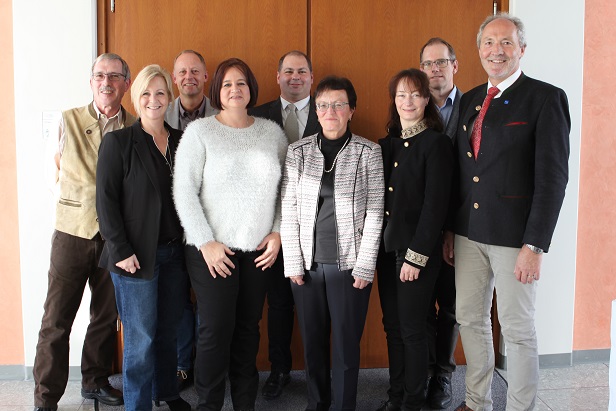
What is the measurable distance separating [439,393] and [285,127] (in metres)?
1.65

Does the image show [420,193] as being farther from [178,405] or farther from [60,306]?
[60,306]

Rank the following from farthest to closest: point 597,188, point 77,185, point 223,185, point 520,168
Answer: point 597,188, point 77,185, point 223,185, point 520,168

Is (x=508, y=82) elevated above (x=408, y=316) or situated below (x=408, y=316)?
above

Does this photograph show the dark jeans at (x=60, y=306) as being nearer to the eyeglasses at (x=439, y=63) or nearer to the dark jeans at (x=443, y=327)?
the dark jeans at (x=443, y=327)

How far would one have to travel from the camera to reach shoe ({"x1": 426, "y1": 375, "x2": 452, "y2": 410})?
2965mm

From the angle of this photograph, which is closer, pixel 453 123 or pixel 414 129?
pixel 414 129

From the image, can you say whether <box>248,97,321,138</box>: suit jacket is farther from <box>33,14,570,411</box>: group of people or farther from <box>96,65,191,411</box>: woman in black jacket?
<box>96,65,191,411</box>: woman in black jacket

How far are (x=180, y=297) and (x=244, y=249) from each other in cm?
43

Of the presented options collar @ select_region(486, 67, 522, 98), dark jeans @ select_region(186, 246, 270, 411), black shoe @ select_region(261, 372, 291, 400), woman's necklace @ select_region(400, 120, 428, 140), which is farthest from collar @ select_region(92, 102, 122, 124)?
collar @ select_region(486, 67, 522, 98)

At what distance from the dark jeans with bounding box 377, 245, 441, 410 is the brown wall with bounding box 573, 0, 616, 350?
1.46 m

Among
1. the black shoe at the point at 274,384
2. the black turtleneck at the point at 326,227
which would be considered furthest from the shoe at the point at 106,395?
the black turtleneck at the point at 326,227

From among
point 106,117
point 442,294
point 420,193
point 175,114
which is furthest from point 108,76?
point 442,294

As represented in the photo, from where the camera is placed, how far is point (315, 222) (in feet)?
8.45

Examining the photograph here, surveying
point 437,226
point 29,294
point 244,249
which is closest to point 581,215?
point 437,226
